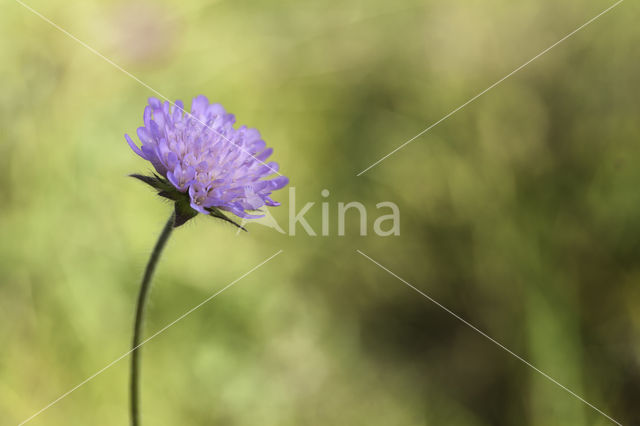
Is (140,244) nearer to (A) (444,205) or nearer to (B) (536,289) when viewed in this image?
(A) (444,205)

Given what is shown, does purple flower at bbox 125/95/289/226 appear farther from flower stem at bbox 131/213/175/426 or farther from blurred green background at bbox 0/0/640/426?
blurred green background at bbox 0/0/640/426

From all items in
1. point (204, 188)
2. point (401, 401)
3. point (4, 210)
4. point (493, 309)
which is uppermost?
point (204, 188)

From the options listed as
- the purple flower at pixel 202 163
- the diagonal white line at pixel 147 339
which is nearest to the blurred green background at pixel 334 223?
the diagonal white line at pixel 147 339

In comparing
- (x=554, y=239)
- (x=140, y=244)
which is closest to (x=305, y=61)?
(x=140, y=244)

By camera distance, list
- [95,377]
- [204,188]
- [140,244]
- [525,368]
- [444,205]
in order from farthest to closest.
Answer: [444,205] → [140,244] → [525,368] → [95,377] → [204,188]

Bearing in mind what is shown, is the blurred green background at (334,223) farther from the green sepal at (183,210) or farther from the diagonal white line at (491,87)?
the green sepal at (183,210)

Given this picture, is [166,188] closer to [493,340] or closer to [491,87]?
[493,340]

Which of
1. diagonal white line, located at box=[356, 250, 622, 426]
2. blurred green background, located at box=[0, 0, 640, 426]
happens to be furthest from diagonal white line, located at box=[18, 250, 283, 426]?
diagonal white line, located at box=[356, 250, 622, 426]
